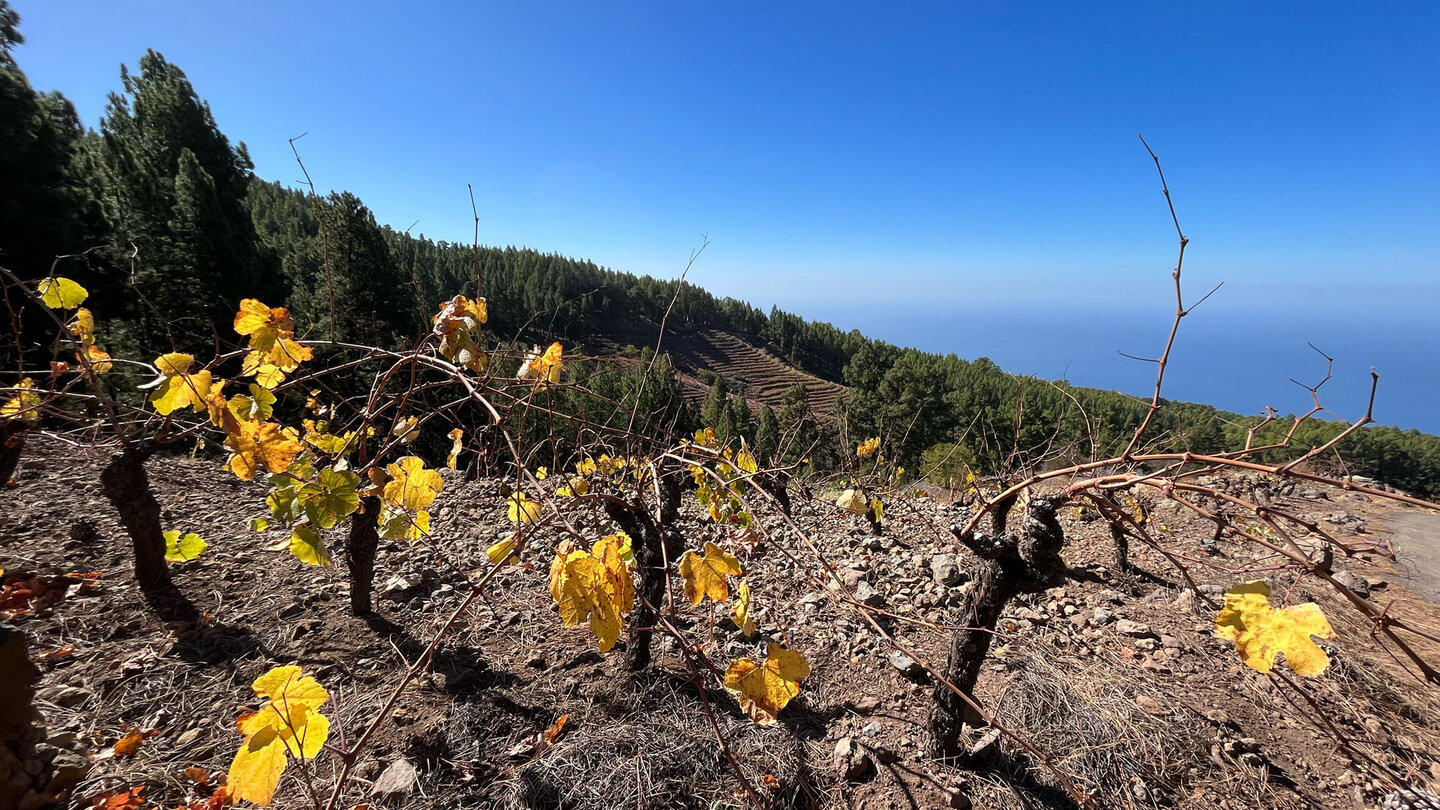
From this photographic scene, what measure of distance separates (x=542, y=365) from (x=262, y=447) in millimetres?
792

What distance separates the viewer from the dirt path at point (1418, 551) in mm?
5246

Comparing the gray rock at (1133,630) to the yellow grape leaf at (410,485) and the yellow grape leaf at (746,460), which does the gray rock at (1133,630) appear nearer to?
the yellow grape leaf at (746,460)

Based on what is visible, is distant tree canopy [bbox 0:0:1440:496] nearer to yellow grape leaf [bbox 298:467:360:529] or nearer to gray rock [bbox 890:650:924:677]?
yellow grape leaf [bbox 298:467:360:529]

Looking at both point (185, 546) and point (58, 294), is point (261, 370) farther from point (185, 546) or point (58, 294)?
point (185, 546)

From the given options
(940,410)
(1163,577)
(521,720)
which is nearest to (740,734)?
(521,720)

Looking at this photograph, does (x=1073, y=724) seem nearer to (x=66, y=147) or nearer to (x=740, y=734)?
(x=740, y=734)

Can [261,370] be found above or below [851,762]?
above

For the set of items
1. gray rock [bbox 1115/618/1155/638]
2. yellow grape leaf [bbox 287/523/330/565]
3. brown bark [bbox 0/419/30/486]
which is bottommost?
gray rock [bbox 1115/618/1155/638]

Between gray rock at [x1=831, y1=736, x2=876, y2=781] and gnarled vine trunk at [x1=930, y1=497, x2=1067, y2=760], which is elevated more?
gnarled vine trunk at [x1=930, y1=497, x2=1067, y2=760]

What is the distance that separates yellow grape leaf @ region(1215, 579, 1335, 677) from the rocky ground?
3.06 feet

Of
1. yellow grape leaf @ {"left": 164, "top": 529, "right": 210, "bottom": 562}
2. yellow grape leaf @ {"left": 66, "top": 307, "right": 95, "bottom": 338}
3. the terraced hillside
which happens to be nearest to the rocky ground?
yellow grape leaf @ {"left": 164, "top": 529, "right": 210, "bottom": 562}

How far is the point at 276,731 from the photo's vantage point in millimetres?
1284

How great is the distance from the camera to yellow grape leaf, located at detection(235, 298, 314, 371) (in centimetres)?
156

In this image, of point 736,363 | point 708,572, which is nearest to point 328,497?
point 708,572
